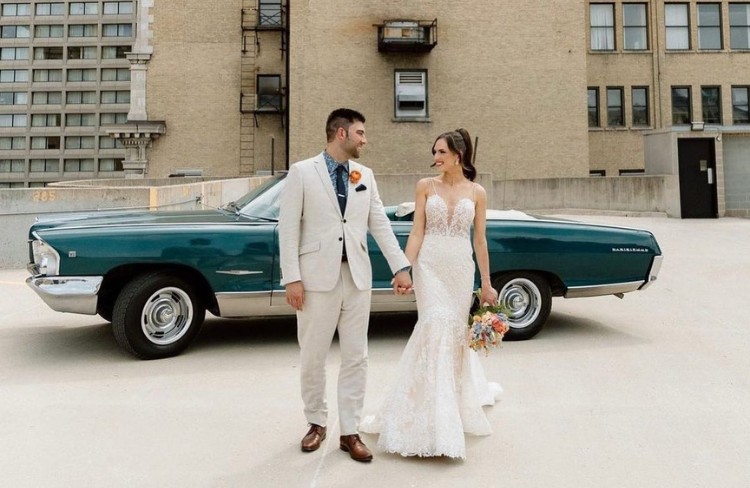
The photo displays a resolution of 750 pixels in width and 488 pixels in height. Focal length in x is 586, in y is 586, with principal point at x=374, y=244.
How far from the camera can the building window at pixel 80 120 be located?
7112 cm

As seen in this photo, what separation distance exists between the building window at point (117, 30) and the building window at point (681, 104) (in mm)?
64529

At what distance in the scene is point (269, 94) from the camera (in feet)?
96.3

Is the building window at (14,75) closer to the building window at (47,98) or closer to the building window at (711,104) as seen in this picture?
the building window at (47,98)

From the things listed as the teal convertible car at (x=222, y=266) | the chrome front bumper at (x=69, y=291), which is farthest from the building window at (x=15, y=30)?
the chrome front bumper at (x=69, y=291)

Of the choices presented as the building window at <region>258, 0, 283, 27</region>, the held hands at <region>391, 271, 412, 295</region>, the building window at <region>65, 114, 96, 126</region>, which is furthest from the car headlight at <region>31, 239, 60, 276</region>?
the building window at <region>65, 114, 96, 126</region>

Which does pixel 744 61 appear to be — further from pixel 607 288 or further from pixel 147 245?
pixel 147 245

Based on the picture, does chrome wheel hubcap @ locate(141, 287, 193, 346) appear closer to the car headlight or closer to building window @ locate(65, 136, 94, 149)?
the car headlight

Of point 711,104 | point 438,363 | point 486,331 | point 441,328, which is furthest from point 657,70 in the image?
point 438,363

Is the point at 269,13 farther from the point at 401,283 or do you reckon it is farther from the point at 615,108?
the point at 401,283

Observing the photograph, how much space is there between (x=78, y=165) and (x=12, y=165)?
9016 mm

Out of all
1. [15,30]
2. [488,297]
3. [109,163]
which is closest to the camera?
[488,297]

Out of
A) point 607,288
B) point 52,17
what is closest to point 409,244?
point 607,288

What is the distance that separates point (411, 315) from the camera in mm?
7555

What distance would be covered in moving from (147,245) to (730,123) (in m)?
33.4
